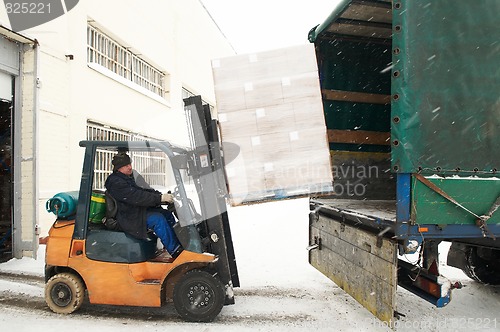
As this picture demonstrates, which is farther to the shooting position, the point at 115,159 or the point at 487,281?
the point at 487,281

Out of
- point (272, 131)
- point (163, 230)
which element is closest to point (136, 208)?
point (163, 230)

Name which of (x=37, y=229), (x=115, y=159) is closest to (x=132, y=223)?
(x=115, y=159)

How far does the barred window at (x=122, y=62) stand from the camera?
915 centimetres

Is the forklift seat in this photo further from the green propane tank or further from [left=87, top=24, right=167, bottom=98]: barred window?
[left=87, top=24, right=167, bottom=98]: barred window

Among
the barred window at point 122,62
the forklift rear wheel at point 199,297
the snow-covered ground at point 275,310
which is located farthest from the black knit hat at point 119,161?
the barred window at point 122,62

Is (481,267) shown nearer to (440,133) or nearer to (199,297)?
(440,133)

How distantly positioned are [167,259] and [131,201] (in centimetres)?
74

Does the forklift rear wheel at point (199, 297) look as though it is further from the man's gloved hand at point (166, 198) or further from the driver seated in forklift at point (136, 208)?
the man's gloved hand at point (166, 198)

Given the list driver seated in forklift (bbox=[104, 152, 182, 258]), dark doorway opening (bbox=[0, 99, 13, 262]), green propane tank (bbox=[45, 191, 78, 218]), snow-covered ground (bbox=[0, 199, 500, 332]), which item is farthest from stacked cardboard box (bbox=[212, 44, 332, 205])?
dark doorway opening (bbox=[0, 99, 13, 262])

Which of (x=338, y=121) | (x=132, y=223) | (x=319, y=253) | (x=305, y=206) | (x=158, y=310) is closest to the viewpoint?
(x=132, y=223)

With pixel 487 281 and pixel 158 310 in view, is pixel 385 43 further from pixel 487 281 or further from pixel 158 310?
pixel 158 310

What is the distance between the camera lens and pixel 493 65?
333 centimetres

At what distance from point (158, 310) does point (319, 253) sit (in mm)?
2084

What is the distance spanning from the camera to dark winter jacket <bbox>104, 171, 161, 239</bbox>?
159 inches
